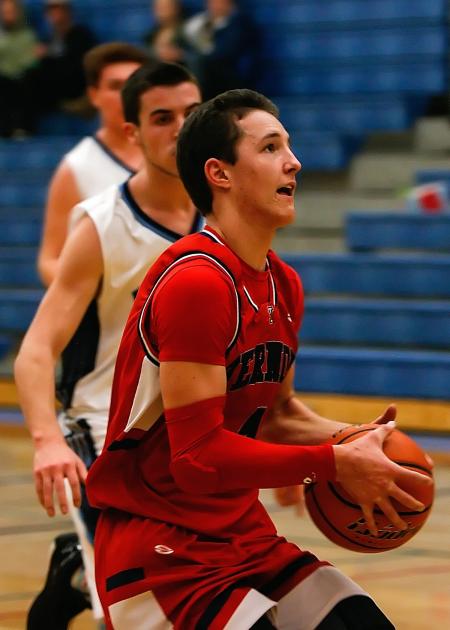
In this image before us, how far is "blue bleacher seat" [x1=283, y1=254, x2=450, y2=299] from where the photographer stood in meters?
8.29

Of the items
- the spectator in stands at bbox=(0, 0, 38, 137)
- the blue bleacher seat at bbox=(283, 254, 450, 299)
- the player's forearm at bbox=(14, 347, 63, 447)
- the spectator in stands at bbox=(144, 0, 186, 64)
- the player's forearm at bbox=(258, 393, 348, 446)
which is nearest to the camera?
the player's forearm at bbox=(258, 393, 348, 446)

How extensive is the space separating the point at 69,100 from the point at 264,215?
8564 mm

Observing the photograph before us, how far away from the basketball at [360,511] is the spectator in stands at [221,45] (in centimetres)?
682

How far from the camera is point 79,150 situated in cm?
452

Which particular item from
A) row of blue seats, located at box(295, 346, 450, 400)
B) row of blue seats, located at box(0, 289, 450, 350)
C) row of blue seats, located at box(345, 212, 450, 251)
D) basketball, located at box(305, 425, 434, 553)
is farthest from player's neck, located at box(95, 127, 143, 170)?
row of blue seats, located at box(345, 212, 450, 251)

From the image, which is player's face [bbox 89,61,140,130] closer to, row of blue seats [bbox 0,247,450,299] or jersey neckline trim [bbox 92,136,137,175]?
jersey neckline trim [bbox 92,136,137,175]

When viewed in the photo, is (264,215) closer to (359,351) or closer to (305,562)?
(305,562)

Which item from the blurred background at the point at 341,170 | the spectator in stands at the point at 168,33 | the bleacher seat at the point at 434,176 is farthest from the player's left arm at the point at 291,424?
the spectator in stands at the point at 168,33

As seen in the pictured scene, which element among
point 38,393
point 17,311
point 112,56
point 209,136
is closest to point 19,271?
point 17,311

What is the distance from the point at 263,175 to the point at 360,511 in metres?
0.74

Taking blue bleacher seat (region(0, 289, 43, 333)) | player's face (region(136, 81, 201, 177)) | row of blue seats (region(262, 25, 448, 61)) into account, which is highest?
player's face (region(136, 81, 201, 177))

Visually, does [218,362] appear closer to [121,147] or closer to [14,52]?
[121,147]

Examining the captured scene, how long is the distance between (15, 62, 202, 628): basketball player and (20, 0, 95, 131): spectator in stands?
7.10 m

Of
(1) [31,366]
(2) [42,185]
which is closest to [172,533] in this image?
(1) [31,366]
